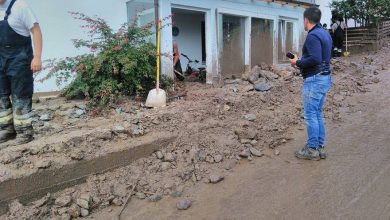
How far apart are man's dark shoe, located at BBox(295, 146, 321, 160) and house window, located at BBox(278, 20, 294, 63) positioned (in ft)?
23.1

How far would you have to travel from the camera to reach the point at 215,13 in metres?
8.95

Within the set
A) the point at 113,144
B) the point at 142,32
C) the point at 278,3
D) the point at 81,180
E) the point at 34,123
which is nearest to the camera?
the point at 81,180

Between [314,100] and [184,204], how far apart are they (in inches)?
82.4

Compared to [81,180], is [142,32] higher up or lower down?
higher up

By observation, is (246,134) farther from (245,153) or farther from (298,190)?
Answer: (298,190)

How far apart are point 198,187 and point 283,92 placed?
4539mm

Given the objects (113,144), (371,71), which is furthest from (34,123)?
(371,71)

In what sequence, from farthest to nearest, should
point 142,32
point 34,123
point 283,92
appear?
point 283,92, point 142,32, point 34,123

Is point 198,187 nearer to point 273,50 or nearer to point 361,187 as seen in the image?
point 361,187

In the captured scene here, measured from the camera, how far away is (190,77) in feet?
32.8

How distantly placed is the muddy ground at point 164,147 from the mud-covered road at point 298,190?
135 millimetres

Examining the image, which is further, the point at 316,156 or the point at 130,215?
the point at 316,156

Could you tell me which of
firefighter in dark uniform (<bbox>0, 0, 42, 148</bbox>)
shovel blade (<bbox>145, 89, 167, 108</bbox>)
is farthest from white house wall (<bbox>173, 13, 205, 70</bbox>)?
firefighter in dark uniform (<bbox>0, 0, 42, 148</bbox>)

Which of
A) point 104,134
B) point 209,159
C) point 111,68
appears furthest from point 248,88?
point 104,134
